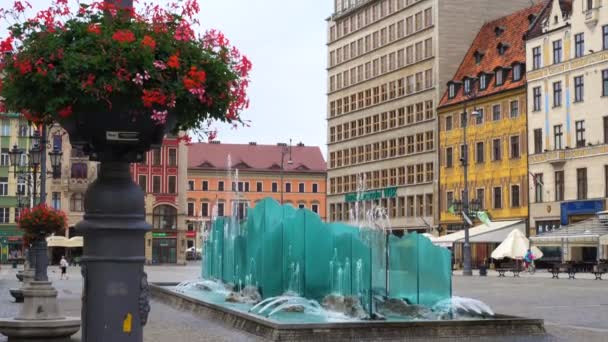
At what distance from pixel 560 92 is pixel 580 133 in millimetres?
3171

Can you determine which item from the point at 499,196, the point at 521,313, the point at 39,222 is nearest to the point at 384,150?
the point at 499,196

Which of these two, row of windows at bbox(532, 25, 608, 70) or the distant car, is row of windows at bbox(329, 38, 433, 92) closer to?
row of windows at bbox(532, 25, 608, 70)

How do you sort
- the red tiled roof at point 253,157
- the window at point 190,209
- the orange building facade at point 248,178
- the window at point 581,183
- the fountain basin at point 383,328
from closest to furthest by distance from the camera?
the fountain basin at point 383,328 < the window at point 581,183 < the window at point 190,209 < the orange building facade at point 248,178 < the red tiled roof at point 253,157

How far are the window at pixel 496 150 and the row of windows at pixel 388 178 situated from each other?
8292 mm

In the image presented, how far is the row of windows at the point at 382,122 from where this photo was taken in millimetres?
77125

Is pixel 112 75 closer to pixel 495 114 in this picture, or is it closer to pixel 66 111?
pixel 66 111

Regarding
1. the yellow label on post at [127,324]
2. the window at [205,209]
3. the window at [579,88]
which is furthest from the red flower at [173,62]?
the window at [205,209]

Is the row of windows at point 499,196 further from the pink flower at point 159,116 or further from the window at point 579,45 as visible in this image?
the pink flower at point 159,116

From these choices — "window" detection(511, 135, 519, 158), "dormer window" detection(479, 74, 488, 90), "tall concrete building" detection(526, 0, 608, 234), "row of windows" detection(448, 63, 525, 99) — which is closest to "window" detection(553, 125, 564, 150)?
"tall concrete building" detection(526, 0, 608, 234)

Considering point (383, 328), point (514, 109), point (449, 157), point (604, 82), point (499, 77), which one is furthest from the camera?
point (449, 157)

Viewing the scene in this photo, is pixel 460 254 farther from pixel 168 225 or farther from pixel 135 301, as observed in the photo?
pixel 135 301

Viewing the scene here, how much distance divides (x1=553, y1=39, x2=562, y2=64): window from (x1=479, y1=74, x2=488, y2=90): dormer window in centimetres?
892

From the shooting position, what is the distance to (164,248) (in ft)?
309

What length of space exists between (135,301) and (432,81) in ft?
236
